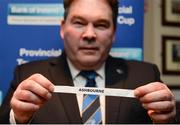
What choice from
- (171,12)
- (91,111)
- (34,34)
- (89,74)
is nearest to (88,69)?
(89,74)

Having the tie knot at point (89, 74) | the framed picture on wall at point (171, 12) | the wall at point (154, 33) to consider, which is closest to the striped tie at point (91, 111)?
the tie knot at point (89, 74)

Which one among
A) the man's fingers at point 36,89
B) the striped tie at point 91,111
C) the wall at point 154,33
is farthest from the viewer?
the wall at point 154,33

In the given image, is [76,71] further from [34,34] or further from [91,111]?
[34,34]

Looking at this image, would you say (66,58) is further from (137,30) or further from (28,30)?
(137,30)

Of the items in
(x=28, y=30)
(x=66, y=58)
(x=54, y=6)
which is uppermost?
(x=54, y=6)

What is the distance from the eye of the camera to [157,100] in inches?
45.6

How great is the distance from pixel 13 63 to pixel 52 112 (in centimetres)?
53

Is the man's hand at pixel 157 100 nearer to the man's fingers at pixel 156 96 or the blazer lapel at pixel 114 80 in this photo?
the man's fingers at pixel 156 96

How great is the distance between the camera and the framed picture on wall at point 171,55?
8.67 feet

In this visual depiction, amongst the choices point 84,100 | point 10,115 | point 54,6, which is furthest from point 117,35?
point 10,115

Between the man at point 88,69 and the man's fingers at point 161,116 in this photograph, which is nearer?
the man's fingers at point 161,116

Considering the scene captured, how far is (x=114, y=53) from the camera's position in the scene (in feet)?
6.36

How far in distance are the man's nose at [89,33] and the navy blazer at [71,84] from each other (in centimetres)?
18

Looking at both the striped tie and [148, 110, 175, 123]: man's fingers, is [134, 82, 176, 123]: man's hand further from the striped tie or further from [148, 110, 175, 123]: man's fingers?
the striped tie
